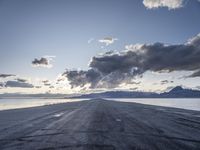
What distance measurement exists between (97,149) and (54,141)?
3366 mm

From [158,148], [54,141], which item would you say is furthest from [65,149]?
[158,148]

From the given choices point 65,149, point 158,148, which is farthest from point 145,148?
point 65,149

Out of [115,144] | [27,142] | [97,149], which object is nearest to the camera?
[97,149]

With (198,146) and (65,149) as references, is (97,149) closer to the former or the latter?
(65,149)

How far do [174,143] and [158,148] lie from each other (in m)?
2.03

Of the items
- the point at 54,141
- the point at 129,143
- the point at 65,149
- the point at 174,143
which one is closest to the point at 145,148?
the point at 129,143

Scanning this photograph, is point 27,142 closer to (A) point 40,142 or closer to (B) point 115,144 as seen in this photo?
(A) point 40,142

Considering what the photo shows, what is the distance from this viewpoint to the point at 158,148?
453 inches

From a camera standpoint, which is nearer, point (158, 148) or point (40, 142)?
point (158, 148)

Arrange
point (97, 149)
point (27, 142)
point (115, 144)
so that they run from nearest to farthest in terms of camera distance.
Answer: point (97, 149)
point (115, 144)
point (27, 142)

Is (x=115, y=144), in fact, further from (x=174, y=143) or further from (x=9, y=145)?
(x=9, y=145)

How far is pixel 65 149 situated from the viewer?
11250 millimetres

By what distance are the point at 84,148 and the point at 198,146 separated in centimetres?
562

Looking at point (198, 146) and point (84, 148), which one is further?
point (198, 146)
